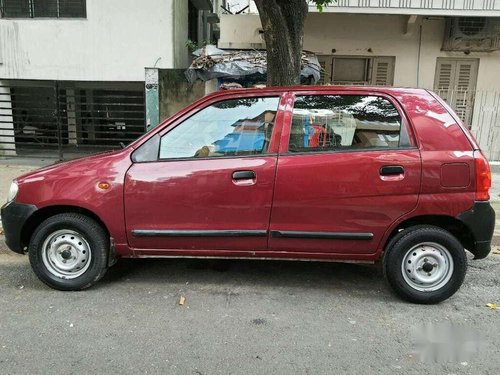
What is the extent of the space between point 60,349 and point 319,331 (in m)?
1.83

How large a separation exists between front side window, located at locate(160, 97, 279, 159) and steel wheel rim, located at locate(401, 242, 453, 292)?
4.97ft

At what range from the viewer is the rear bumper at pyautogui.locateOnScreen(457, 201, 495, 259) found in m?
3.75

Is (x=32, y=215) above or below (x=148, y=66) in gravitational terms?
below

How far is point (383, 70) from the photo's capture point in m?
11.1

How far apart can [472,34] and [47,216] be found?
32.9 ft

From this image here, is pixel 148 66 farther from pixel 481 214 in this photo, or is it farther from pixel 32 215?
pixel 481 214

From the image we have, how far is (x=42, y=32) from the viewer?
10711mm

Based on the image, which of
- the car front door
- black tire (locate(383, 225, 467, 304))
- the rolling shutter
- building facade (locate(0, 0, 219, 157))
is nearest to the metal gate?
building facade (locate(0, 0, 219, 157))

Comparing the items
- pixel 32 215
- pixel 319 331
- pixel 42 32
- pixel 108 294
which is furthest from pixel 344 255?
pixel 42 32

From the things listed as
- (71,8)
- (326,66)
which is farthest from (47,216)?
(326,66)

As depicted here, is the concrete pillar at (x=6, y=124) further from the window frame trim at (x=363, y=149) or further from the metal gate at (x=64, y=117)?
the window frame trim at (x=363, y=149)

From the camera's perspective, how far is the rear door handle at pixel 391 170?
3.76 meters

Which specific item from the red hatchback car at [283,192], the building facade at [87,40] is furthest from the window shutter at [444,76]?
the red hatchback car at [283,192]

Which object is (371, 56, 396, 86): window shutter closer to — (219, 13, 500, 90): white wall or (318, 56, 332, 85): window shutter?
(219, 13, 500, 90): white wall
